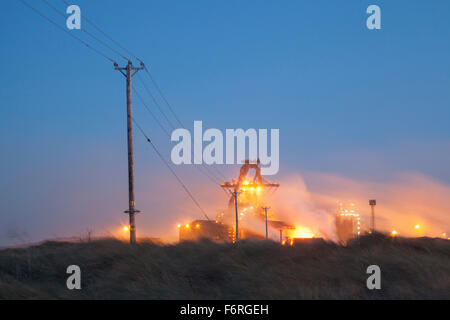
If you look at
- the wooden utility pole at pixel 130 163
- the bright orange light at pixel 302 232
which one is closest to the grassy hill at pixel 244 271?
the wooden utility pole at pixel 130 163

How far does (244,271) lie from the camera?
1050 cm

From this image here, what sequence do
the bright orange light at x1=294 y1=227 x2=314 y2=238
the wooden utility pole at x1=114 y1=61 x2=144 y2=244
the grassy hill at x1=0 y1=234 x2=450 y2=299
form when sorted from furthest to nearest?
the bright orange light at x1=294 y1=227 x2=314 y2=238 < the wooden utility pole at x1=114 y1=61 x2=144 y2=244 < the grassy hill at x1=0 y1=234 x2=450 y2=299

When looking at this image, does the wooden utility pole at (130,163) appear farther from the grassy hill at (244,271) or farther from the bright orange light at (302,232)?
the bright orange light at (302,232)

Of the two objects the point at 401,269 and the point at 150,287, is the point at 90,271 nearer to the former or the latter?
the point at 150,287

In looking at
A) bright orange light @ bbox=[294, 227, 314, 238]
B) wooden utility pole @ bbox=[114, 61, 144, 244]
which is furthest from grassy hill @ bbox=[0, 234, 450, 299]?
bright orange light @ bbox=[294, 227, 314, 238]

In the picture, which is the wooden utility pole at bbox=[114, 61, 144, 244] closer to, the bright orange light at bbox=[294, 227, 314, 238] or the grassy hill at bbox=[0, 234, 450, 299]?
the grassy hill at bbox=[0, 234, 450, 299]

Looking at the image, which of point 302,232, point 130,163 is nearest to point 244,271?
point 130,163

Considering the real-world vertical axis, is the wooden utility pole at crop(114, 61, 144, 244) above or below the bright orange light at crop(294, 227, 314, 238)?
above

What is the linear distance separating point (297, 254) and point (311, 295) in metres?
3.20

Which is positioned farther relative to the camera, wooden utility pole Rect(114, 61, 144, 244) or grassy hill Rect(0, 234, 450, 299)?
wooden utility pole Rect(114, 61, 144, 244)

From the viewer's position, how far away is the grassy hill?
9172mm

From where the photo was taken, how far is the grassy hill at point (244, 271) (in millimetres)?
9172

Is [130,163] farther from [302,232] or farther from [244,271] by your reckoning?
[302,232]
